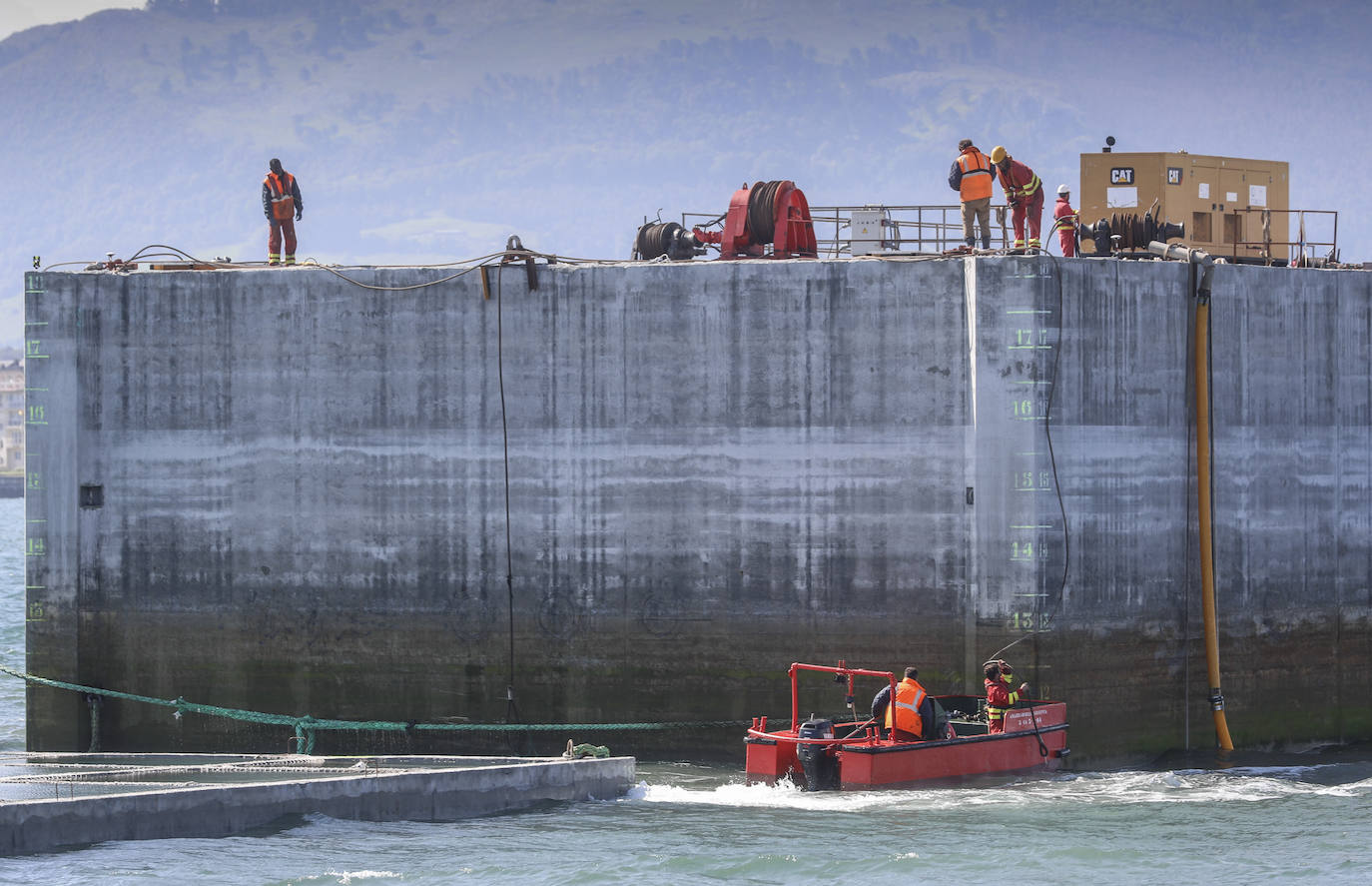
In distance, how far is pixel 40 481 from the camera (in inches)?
778

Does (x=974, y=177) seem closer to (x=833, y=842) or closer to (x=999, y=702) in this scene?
(x=999, y=702)

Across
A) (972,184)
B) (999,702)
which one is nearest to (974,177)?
(972,184)

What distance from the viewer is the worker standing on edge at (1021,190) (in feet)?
70.4

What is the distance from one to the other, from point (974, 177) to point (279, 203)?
9.81m

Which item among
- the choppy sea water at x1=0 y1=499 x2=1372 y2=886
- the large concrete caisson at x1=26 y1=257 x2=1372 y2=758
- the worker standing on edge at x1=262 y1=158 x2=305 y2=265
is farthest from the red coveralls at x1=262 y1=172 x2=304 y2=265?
the choppy sea water at x1=0 y1=499 x2=1372 y2=886

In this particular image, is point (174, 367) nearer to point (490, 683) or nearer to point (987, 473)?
point (490, 683)

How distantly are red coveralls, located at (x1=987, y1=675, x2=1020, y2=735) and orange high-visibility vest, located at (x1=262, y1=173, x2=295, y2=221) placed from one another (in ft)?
39.0

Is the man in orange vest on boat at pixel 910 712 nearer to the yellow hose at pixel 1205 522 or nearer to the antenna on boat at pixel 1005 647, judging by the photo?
the antenna on boat at pixel 1005 647

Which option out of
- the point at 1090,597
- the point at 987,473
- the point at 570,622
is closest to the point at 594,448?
the point at 570,622

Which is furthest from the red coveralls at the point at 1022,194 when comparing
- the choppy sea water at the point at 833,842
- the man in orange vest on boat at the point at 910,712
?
the choppy sea water at the point at 833,842

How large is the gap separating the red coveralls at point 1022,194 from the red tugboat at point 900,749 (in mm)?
7037

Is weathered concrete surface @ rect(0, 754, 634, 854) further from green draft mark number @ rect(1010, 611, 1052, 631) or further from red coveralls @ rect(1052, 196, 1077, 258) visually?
red coveralls @ rect(1052, 196, 1077, 258)

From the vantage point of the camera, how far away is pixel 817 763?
17.2 meters

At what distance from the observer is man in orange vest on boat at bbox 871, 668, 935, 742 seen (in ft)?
56.3
